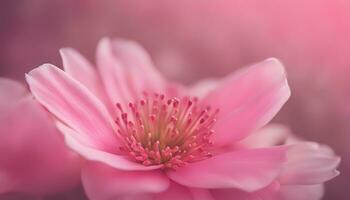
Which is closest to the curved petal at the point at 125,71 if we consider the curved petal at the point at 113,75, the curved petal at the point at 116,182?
the curved petal at the point at 113,75

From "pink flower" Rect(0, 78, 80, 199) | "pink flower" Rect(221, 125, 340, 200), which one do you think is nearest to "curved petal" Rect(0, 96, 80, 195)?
"pink flower" Rect(0, 78, 80, 199)

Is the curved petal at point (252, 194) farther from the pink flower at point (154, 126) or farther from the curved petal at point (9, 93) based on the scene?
the curved petal at point (9, 93)

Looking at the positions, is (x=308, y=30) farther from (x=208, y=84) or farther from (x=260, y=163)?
(x=260, y=163)

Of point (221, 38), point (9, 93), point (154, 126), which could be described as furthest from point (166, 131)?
point (221, 38)

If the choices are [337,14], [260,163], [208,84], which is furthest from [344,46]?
[260,163]

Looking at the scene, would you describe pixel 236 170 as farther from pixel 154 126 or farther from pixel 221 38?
pixel 221 38

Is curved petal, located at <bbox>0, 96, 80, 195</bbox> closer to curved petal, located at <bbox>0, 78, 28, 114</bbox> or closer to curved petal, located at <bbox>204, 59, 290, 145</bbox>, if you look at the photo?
curved petal, located at <bbox>0, 78, 28, 114</bbox>
